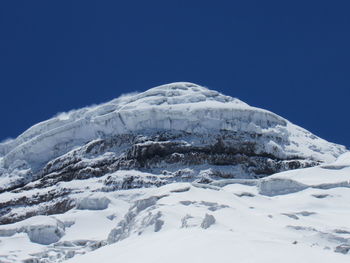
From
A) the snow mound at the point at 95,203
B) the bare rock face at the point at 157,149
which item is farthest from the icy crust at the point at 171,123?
the snow mound at the point at 95,203

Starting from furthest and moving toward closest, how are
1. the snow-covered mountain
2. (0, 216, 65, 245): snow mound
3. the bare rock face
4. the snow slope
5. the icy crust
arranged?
the icy crust < the bare rock face < (0, 216, 65, 245): snow mound < the snow-covered mountain < the snow slope

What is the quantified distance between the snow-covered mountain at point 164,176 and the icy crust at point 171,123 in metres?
0.18

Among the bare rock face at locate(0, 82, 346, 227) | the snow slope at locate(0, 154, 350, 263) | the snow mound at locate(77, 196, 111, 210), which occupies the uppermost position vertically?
the bare rock face at locate(0, 82, 346, 227)

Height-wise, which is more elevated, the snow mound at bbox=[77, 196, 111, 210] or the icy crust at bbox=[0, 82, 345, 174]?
the icy crust at bbox=[0, 82, 345, 174]

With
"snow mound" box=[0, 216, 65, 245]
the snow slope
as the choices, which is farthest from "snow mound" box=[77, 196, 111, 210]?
"snow mound" box=[0, 216, 65, 245]

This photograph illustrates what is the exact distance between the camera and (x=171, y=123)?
119 metres

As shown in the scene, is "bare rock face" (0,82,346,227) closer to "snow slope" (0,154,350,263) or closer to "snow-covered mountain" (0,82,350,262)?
"snow-covered mountain" (0,82,350,262)

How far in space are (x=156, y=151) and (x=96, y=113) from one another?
789 inches

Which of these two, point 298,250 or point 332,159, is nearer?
point 298,250

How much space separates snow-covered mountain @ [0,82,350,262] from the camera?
2274 inches

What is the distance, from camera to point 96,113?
13000cm

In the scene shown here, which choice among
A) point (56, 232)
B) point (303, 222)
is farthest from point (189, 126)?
point (303, 222)

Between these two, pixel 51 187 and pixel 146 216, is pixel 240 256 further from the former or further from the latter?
pixel 51 187

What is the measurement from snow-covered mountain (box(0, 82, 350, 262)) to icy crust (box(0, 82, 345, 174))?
0.18 m
